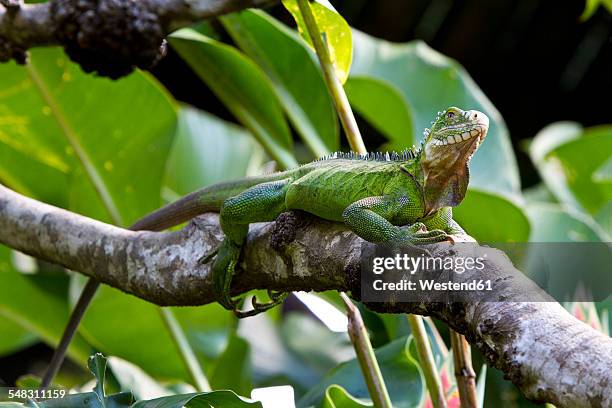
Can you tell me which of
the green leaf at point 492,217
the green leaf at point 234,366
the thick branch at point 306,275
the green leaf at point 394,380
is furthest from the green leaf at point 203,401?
the green leaf at point 492,217

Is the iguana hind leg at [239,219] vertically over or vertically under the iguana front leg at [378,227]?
under

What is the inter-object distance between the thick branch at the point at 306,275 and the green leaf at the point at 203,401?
0.21m

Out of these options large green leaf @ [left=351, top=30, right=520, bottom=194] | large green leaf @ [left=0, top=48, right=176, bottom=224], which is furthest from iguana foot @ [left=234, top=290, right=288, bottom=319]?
large green leaf @ [left=351, top=30, right=520, bottom=194]

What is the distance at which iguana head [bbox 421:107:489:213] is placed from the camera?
5.14ft

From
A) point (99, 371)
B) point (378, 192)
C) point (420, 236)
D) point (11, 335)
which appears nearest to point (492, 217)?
point (378, 192)

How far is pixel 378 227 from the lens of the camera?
1.45 meters

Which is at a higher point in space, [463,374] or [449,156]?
[449,156]

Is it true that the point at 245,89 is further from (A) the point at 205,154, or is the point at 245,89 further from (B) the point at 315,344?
(B) the point at 315,344

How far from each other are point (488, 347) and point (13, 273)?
6.47 feet

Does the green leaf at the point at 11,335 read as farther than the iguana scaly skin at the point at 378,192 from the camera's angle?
Yes

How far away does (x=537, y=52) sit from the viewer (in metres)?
5.12

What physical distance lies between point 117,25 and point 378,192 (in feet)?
2.02

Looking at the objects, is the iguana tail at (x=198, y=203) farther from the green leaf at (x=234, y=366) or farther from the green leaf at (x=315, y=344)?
the green leaf at (x=315, y=344)

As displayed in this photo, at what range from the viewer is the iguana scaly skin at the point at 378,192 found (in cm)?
156
